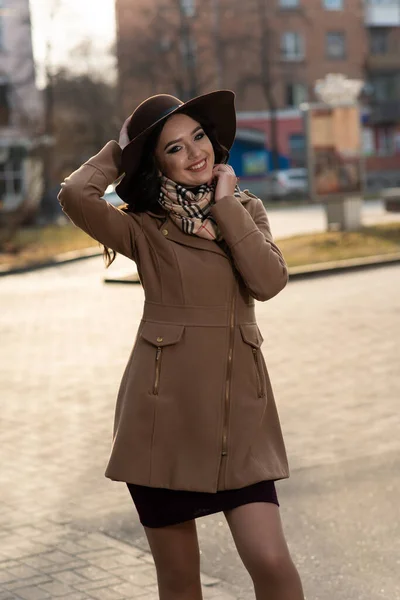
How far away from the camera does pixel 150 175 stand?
11.9 feet

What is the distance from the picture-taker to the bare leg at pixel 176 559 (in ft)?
11.7

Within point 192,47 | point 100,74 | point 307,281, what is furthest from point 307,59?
point 307,281

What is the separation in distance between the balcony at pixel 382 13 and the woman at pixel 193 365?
71960mm

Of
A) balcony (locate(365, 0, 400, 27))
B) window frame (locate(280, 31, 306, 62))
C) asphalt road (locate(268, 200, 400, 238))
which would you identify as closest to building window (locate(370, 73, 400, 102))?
balcony (locate(365, 0, 400, 27))

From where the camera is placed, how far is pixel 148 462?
11.5 feet

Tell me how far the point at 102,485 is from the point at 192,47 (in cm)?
6114

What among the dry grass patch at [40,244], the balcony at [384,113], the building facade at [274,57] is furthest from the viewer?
the balcony at [384,113]

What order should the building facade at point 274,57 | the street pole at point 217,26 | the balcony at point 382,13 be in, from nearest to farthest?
the building facade at point 274,57, the street pole at point 217,26, the balcony at point 382,13

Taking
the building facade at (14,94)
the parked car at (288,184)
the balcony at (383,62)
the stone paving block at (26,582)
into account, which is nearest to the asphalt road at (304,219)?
the parked car at (288,184)

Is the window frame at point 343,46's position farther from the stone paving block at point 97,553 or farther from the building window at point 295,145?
the stone paving block at point 97,553

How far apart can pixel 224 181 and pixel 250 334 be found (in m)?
0.44

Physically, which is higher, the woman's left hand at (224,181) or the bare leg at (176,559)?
the woman's left hand at (224,181)

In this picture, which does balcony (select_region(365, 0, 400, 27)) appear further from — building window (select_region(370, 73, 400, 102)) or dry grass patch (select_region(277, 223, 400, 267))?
dry grass patch (select_region(277, 223, 400, 267))

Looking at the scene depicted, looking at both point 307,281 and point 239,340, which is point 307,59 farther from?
point 239,340
